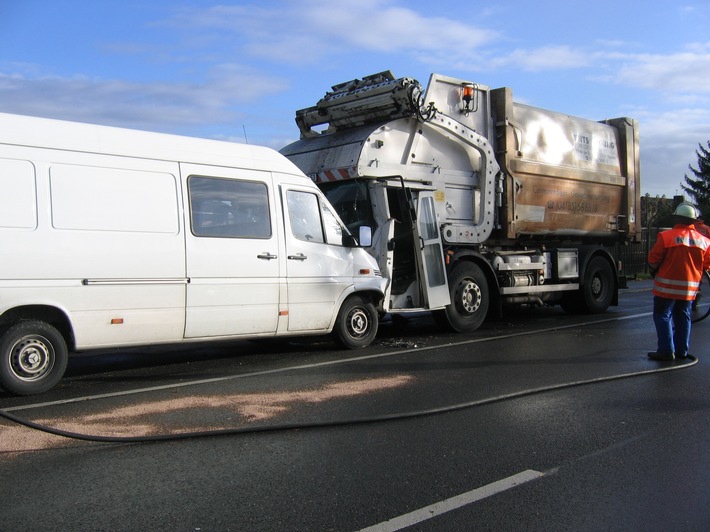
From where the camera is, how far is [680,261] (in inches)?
296

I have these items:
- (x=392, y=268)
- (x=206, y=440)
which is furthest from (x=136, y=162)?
(x=392, y=268)

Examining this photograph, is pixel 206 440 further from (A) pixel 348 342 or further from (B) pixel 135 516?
(A) pixel 348 342

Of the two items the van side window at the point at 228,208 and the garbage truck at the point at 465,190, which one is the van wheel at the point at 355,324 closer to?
the garbage truck at the point at 465,190

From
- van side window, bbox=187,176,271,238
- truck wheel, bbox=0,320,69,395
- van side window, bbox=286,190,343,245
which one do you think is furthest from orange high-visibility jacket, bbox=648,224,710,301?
truck wheel, bbox=0,320,69,395

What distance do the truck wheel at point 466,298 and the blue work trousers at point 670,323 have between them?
308cm

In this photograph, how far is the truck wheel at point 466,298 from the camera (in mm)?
10008

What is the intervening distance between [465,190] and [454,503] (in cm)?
735

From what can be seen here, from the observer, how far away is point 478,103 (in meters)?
10.6

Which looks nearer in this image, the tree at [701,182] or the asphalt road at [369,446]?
the asphalt road at [369,446]

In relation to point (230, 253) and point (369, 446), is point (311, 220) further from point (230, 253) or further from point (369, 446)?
point (369, 446)

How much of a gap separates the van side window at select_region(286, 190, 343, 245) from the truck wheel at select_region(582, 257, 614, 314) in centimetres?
630

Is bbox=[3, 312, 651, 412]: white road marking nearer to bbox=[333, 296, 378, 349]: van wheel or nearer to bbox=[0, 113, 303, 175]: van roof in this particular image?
bbox=[333, 296, 378, 349]: van wheel

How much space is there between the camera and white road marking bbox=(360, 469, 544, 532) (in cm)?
336

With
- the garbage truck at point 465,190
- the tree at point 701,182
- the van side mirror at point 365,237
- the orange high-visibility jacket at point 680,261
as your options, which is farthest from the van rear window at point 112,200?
the tree at point 701,182
